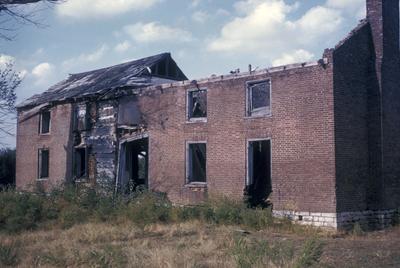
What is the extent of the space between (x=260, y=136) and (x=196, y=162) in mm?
3676

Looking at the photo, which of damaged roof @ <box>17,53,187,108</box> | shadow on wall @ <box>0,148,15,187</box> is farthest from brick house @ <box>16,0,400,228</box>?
shadow on wall @ <box>0,148,15,187</box>

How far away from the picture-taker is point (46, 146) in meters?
25.9

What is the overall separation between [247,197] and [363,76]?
601 cm

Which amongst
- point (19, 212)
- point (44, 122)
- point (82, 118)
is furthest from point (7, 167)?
point (19, 212)

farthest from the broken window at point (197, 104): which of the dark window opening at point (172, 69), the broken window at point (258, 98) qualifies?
the dark window opening at point (172, 69)

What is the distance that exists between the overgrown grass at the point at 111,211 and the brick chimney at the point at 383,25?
715 cm

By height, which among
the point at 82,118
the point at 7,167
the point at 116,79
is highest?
the point at 116,79

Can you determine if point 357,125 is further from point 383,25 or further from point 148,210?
point 148,210

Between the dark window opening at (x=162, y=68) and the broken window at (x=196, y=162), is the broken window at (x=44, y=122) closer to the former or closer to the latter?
the dark window opening at (x=162, y=68)

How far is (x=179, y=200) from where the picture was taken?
1958 cm

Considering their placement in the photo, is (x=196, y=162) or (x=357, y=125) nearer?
(x=357, y=125)

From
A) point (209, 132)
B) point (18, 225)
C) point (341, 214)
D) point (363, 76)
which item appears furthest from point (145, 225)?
point (363, 76)

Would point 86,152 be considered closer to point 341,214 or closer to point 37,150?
point 37,150

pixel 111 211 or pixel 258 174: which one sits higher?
pixel 258 174
